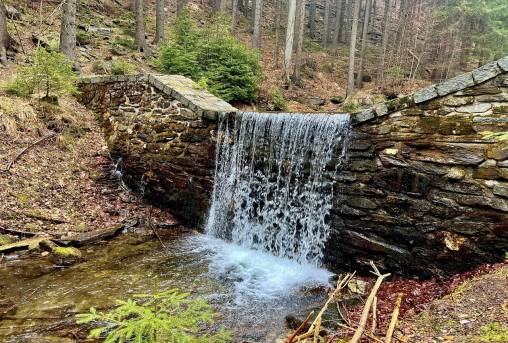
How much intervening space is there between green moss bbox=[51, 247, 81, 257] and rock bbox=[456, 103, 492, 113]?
5.33m

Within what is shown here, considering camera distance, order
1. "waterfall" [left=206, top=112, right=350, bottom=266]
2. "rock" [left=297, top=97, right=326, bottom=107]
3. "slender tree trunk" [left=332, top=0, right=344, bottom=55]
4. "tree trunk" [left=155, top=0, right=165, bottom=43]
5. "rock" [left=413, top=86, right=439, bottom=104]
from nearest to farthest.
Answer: "rock" [left=413, top=86, right=439, bottom=104], "waterfall" [left=206, top=112, right=350, bottom=266], "tree trunk" [left=155, top=0, right=165, bottom=43], "rock" [left=297, top=97, right=326, bottom=107], "slender tree trunk" [left=332, top=0, right=344, bottom=55]

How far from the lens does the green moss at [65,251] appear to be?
4.97 m

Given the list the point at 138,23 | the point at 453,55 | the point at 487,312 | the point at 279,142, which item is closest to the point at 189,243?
the point at 279,142

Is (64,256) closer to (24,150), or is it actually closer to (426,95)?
(24,150)

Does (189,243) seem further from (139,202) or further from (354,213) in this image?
(354,213)

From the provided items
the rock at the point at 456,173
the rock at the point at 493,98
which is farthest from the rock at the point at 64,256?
the rock at the point at 493,98

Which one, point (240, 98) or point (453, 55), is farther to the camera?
point (453, 55)

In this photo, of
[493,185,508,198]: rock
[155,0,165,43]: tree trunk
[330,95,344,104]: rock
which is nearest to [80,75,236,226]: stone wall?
[493,185,508,198]: rock

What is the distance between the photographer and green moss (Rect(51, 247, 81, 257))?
497cm

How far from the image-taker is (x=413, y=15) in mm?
19547

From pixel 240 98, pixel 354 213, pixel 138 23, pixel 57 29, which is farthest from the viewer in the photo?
pixel 138 23

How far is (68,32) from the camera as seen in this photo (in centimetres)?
1065

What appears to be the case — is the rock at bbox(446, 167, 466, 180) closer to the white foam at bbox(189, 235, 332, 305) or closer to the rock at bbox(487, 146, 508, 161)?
the rock at bbox(487, 146, 508, 161)

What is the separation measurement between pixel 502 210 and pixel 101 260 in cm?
510
